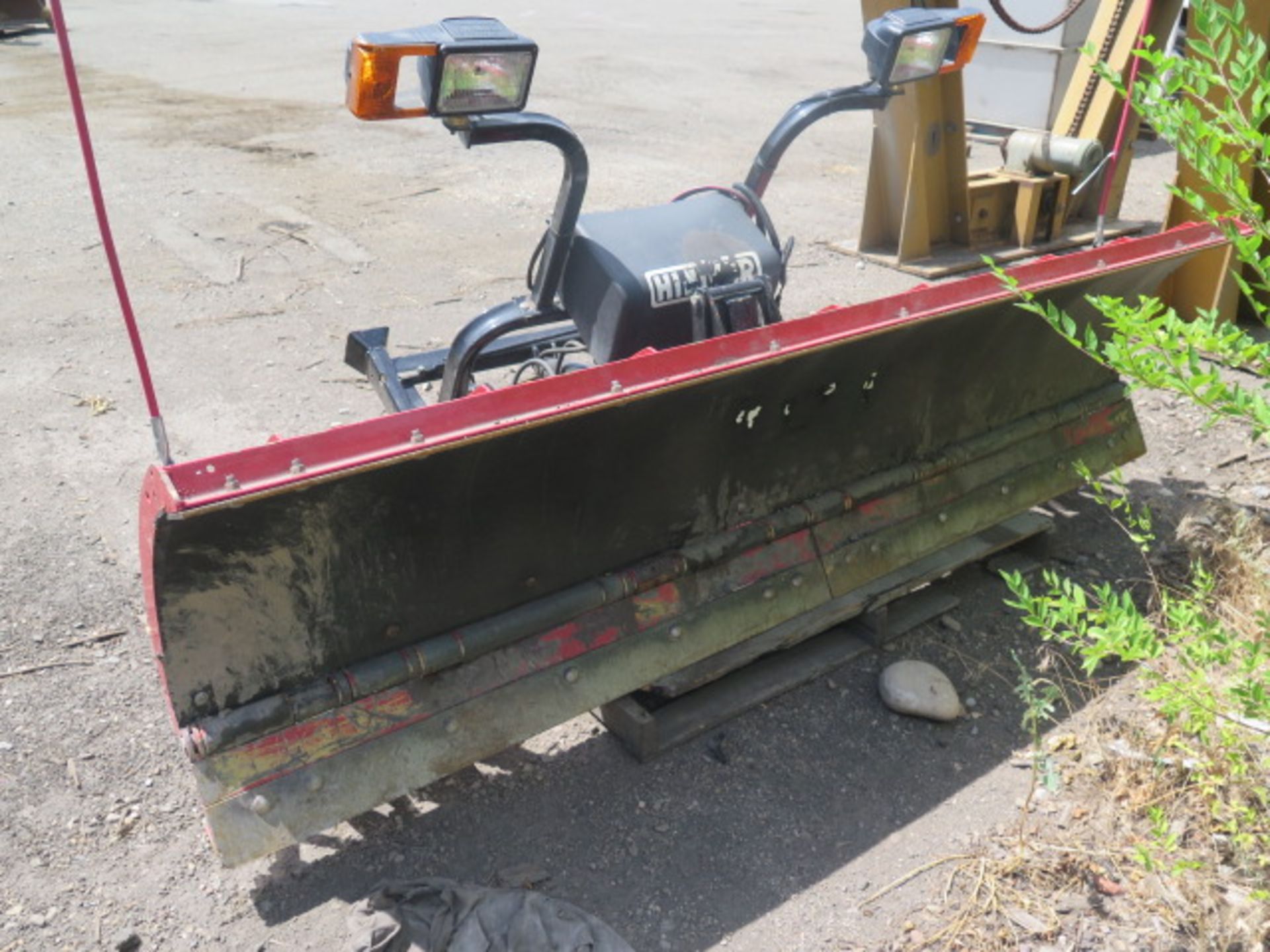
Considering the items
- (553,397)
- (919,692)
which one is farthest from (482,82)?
(919,692)

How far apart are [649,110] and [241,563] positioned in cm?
862

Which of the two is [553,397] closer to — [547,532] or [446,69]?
[547,532]

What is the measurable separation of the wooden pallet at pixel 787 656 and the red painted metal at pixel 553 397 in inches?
32.1

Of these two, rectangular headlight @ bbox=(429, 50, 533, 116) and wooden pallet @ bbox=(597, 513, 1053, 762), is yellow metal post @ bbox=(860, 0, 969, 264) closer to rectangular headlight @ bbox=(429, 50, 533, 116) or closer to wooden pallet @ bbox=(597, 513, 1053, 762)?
wooden pallet @ bbox=(597, 513, 1053, 762)

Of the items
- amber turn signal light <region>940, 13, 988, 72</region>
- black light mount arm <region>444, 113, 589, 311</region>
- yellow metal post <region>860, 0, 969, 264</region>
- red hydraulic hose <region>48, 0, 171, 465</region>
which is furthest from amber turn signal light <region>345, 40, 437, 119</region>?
yellow metal post <region>860, 0, 969, 264</region>

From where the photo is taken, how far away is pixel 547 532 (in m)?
2.44

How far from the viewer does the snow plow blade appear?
204cm

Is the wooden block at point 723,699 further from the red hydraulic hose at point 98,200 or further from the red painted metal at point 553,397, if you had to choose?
the red hydraulic hose at point 98,200

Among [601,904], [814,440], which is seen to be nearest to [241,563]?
[601,904]

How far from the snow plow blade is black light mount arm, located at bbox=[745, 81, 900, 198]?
72 centimetres

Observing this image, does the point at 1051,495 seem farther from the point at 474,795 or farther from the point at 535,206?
the point at 535,206

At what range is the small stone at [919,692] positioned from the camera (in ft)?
9.38

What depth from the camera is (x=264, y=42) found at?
13.0 meters

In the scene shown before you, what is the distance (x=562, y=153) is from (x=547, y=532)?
1012 mm
